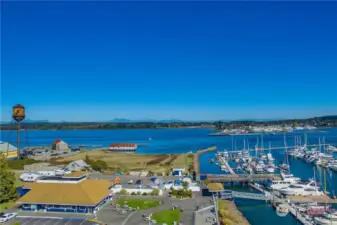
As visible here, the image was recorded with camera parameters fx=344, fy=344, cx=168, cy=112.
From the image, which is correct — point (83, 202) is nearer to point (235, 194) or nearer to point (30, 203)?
point (30, 203)

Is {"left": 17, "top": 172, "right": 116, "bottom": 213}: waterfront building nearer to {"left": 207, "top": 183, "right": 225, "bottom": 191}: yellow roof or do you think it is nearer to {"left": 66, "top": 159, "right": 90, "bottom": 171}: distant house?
{"left": 207, "top": 183, "right": 225, "bottom": 191}: yellow roof

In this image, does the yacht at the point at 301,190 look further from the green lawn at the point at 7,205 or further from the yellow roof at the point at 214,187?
the green lawn at the point at 7,205

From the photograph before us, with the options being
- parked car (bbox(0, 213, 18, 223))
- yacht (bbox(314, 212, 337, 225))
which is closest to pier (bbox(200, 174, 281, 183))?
yacht (bbox(314, 212, 337, 225))

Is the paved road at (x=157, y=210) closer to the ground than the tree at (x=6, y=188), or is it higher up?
closer to the ground

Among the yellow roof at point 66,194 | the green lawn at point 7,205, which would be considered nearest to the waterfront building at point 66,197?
the yellow roof at point 66,194

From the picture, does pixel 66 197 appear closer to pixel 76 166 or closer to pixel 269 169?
pixel 76 166

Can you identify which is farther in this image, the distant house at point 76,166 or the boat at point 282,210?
the distant house at point 76,166

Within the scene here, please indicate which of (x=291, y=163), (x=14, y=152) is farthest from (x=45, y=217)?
(x=291, y=163)
